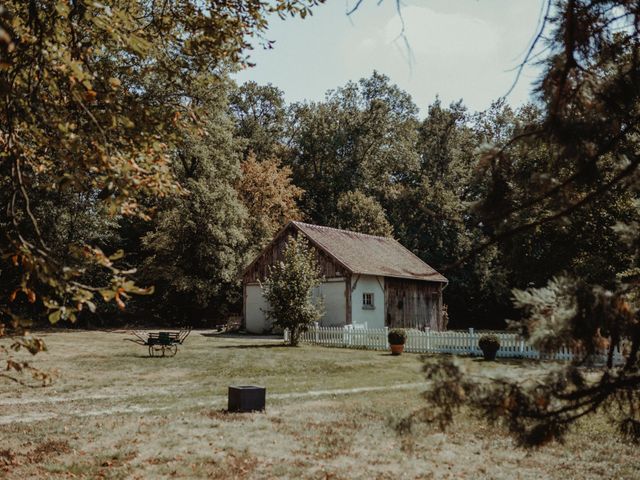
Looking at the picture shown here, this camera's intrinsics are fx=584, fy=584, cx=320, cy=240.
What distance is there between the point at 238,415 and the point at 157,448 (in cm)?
239

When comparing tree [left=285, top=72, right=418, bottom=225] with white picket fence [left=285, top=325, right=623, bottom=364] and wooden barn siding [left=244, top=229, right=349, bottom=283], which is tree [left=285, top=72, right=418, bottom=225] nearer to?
wooden barn siding [left=244, top=229, right=349, bottom=283]

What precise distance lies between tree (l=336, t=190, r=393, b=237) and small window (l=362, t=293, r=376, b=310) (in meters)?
17.7

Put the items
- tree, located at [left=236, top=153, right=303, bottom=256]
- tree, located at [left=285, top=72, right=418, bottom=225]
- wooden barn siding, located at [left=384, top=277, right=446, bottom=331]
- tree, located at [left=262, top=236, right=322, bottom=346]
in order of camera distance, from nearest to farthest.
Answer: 1. tree, located at [left=262, top=236, right=322, bottom=346]
2. wooden barn siding, located at [left=384, top=277, right=446, bottom=331]
3. tree, located at [left=236, top=153, right=303, bottom=256]
4. tree, located at [left=285, top=72, right=418, bottom=225]

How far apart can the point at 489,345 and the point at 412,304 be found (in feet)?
41.9

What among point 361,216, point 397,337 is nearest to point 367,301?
point 397,337

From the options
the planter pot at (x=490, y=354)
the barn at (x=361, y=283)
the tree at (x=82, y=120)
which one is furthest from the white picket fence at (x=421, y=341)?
the tree at (x=82, y=120)

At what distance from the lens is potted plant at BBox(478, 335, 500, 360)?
2186 cm

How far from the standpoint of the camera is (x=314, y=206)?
185 feet

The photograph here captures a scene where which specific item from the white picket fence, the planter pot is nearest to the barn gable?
the white picket fence

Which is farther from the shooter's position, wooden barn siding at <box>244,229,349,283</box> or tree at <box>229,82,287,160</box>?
tree at <box>229,82,287,160</box>

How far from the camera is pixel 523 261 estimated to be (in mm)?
24219

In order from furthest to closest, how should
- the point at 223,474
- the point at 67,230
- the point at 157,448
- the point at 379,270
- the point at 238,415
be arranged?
the point at 67,230 < the point at 379,270 < the point at 238,415 < the point at 157,448 < the point at 223,474

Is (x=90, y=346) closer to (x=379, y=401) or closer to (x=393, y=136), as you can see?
(x=379, y=401)

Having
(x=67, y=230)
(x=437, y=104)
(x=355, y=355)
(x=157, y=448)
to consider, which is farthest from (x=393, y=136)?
(x=157, y=448)
